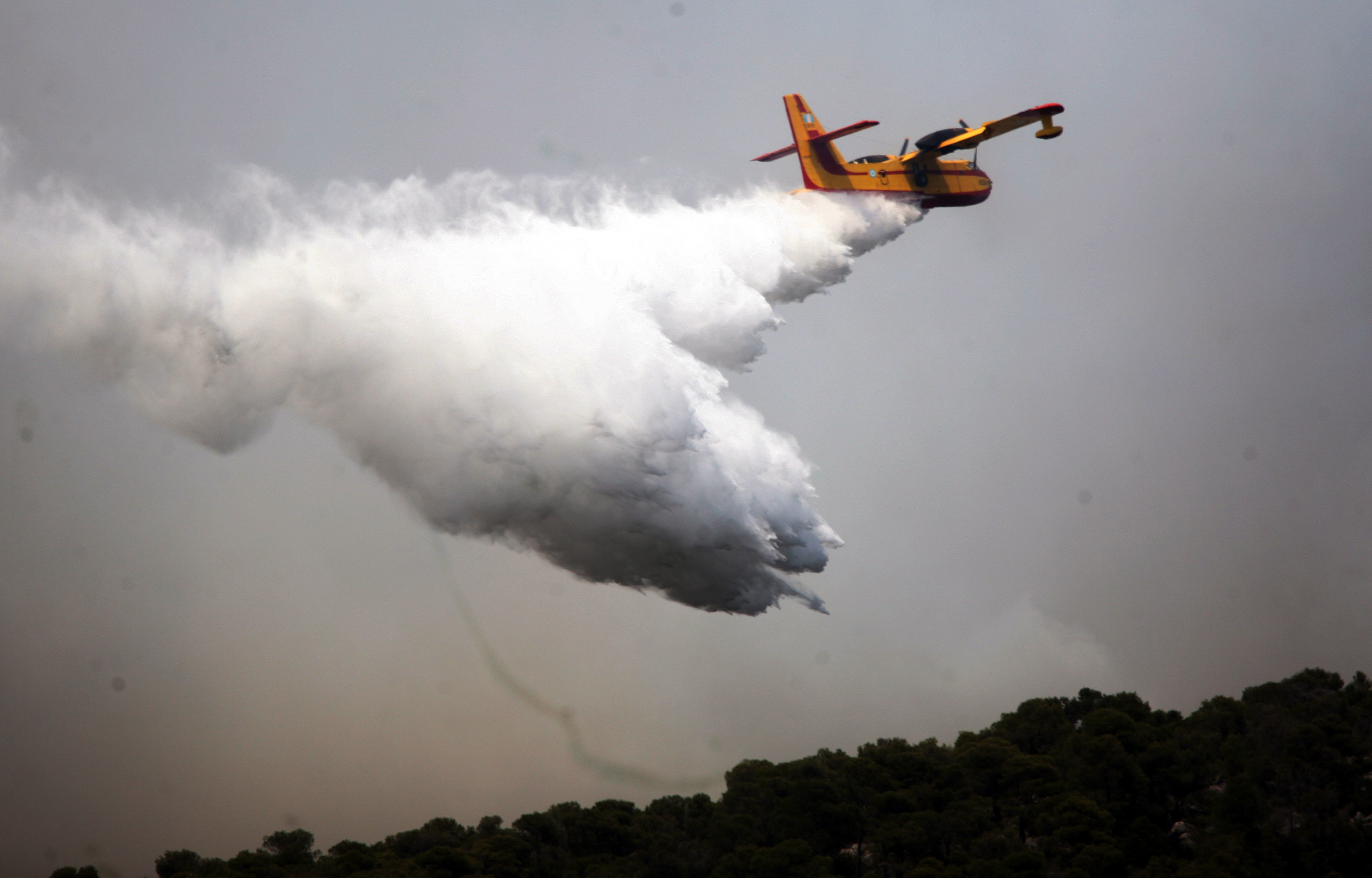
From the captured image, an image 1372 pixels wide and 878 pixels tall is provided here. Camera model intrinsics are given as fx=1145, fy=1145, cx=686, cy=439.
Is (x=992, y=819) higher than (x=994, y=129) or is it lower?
lower

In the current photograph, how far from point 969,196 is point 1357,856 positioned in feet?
96.2

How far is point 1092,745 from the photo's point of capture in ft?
180

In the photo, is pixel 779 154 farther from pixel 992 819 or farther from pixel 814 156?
pixel 992 819

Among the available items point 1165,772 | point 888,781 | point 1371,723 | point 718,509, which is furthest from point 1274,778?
point 718,509

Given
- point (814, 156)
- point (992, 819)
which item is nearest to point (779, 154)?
point (814, 156)

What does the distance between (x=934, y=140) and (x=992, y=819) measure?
3185 cm

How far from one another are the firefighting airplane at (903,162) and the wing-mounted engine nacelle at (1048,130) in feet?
0.06

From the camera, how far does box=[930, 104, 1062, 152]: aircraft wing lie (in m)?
40.0

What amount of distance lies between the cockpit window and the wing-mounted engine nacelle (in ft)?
8.47

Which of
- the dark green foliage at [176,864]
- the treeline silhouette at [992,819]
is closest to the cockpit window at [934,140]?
the treeline silhouette at [992,819]

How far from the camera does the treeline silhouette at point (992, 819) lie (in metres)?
45.6

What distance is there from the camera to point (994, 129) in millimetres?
40344

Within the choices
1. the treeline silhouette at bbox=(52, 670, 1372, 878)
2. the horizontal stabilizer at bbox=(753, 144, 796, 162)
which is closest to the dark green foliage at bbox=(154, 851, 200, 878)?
the treeline silhouette at bbox=(52, 670, 1372, 878)

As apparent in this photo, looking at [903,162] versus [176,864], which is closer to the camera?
[903,162]
